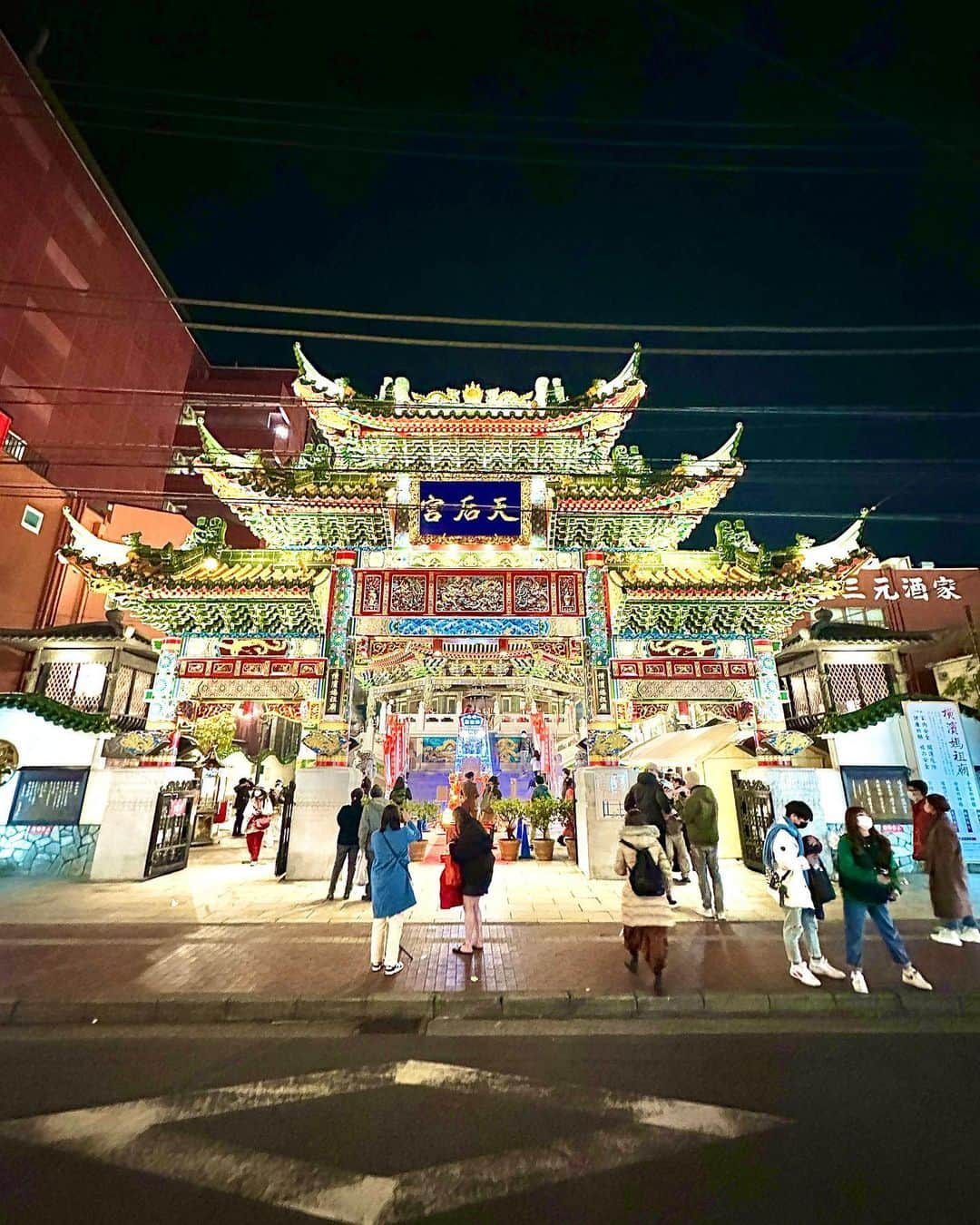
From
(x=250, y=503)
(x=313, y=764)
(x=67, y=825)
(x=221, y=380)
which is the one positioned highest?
(x=221, y=380)

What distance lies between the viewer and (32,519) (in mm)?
17125

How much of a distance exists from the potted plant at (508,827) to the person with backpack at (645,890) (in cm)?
839

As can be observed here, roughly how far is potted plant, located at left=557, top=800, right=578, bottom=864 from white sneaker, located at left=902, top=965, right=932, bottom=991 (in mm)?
8555

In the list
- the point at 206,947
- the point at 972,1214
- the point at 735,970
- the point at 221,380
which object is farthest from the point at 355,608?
the point at 221,380

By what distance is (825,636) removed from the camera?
15.6 m

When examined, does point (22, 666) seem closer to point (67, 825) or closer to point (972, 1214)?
point (67, 825)

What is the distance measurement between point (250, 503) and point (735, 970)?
12.2 m

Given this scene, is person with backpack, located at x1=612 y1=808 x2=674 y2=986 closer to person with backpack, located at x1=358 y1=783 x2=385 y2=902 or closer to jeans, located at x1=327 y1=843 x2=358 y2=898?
person with backpack, located at x1=358 y1=783 x2=385 y2=902

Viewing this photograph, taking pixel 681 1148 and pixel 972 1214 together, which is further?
pixel 681 1148

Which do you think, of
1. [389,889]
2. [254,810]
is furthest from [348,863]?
[254,810]

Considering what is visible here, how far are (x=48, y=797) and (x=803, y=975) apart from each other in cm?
1558

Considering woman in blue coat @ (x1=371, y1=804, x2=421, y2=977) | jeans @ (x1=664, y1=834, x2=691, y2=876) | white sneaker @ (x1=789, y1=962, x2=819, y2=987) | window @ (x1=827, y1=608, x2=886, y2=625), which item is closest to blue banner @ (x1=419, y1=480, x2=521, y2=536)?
jeans @ (x1=664, y1=834, x2=691, y2=876)

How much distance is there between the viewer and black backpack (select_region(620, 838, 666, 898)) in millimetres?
5648

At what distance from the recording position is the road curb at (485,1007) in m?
5.02
